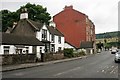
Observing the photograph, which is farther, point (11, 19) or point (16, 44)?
point (11, 19)

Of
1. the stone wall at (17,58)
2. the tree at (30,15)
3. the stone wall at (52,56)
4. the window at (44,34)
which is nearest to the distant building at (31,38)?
the window at (44,34)

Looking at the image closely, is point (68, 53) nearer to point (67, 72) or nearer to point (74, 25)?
point (74, 25)

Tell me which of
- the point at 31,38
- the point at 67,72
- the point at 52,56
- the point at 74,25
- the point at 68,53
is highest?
the point at 74,25

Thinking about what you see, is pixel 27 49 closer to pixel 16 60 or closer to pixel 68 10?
pixel 16 60

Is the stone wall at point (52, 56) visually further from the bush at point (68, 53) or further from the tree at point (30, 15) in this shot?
the tree at point (30, 15)

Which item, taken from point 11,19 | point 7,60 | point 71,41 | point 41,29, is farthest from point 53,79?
point 71,41

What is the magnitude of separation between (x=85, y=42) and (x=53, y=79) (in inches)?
2447

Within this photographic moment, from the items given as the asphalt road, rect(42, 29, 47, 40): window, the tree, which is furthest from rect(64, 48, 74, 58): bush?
the asphalt road

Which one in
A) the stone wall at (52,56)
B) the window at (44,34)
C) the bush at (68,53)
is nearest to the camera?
the stone wall at (52,56)

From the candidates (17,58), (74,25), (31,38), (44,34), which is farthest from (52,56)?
(74,25)

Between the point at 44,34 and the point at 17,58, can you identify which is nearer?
the point at 17,58

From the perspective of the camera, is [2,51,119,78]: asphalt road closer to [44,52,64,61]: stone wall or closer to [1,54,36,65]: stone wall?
[1,54,36,65]: stone wall

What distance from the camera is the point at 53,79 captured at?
13266 mm

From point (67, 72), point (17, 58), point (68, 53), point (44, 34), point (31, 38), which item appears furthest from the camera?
point (68, 53)
